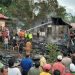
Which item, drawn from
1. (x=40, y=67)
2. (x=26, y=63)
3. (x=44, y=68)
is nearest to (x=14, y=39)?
(x=26, y=63)

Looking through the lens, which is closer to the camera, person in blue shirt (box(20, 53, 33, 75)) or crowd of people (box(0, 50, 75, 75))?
crowd of people (box(0, 50, 75, 75))

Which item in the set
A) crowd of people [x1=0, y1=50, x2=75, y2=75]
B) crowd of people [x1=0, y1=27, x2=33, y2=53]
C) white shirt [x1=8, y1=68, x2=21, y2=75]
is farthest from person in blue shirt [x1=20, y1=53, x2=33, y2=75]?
crowd of people [x1=0, y1=27, x2=33, y2=53]

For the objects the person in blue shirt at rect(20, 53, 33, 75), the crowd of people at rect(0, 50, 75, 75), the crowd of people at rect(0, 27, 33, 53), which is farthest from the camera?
the crowd of people at rect(0, 27, 33, 53)

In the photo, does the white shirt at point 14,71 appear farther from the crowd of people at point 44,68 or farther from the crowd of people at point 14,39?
the crowd of people at point 14,39

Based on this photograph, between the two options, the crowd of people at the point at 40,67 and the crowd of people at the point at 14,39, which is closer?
the crowd of people at the point at 40,67

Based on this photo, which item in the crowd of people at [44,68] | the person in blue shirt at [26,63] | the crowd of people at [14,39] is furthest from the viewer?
the crowd of people at [14,39]

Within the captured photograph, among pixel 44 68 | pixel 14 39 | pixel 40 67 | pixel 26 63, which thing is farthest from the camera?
pixel 14 39

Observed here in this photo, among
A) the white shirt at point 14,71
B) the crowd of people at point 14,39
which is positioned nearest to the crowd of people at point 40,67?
the white shirt at point 14,71

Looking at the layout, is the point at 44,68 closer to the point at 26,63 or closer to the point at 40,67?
the point at 40,67

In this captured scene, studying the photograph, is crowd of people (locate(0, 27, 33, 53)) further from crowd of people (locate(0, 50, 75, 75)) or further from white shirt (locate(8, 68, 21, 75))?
white shirt (locate(8, 68, 21, 75))

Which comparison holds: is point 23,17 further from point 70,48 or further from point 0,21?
point 70,48

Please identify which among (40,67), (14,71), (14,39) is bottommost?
(14,39)

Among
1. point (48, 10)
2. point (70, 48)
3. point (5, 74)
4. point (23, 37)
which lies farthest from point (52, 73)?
point (48, 10)

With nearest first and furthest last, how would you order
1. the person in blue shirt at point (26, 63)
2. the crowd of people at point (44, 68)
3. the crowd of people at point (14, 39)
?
the crowd of people at point (44, 68) → the person in blue shirt at point (26, 63) → the crowd of people at point (14, 39)
